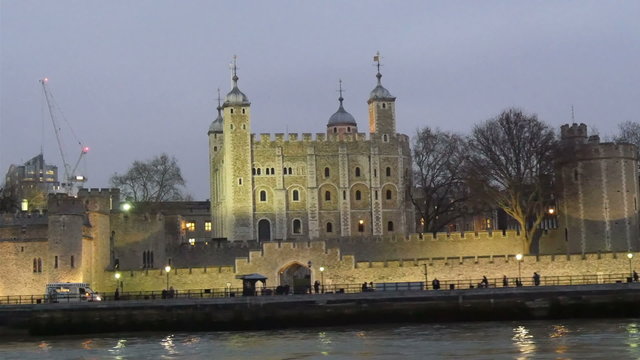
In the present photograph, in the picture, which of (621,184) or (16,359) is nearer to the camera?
(16,359)

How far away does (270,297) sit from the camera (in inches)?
2147

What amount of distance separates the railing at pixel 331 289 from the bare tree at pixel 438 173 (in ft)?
49.2

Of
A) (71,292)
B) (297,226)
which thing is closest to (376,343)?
(71,292)

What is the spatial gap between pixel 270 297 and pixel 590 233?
24.3 metres

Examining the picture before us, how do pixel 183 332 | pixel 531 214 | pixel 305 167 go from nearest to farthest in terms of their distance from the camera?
pixel 183 332 < pixel 531 214 < pixel 305 167

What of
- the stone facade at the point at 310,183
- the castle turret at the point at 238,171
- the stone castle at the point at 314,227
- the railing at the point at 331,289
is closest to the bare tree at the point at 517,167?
the stone castle at the point at 314,227

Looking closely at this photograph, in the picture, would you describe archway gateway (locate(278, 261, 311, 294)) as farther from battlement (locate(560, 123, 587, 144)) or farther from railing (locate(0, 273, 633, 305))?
battlement (locate(560, 123, 587, 144))

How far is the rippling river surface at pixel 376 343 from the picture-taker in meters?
41.6

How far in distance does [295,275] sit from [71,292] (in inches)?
693

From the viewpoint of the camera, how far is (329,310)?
5391 cm

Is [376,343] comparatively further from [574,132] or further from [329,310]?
[574,132]

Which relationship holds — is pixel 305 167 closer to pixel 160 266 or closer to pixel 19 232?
pixel 160 266

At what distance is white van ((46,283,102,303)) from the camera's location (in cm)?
5678

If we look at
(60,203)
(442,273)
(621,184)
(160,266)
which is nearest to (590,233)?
(621,184)
